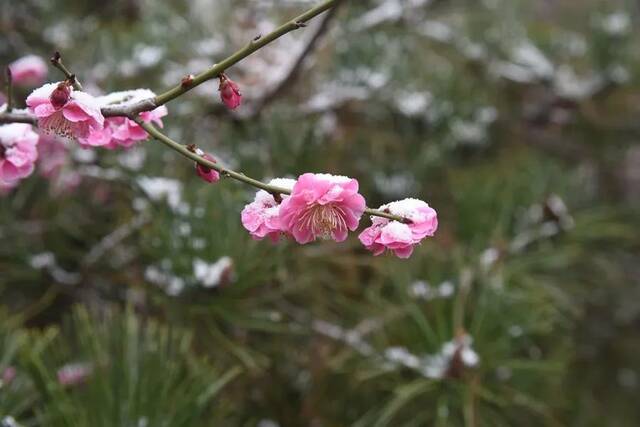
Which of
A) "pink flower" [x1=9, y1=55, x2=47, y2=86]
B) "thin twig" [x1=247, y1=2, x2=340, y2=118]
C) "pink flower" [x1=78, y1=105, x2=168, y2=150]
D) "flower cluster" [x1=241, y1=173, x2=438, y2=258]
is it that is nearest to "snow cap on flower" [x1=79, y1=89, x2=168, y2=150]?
"pink flower" [x1=78, y1=105, x2=168, y2=150]

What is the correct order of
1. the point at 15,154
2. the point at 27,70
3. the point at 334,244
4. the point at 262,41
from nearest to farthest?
the point at 262,41, the point at 15,154, the point at 27,70, the point at 334,244

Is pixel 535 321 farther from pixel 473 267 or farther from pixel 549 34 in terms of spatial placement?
pixel 549 34

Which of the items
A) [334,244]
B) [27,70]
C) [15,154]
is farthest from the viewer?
[334,244]

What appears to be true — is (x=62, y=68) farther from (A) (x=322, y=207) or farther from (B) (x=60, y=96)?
(A) (x=322, y=207)

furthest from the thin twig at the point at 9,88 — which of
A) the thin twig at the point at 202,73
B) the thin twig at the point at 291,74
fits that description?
the thin twig at the point at 291,74

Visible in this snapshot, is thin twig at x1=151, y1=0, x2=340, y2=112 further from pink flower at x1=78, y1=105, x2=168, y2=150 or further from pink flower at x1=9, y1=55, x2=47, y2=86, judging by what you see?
pink flower at x1=9, y1=55, x2=47, y2=86

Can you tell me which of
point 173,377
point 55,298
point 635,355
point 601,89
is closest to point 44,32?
point 55,298

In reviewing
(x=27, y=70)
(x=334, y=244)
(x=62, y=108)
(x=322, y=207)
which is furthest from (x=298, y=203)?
(x=334, y=244)
